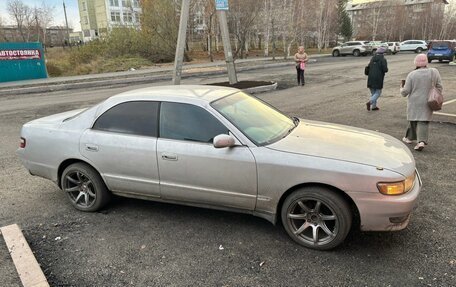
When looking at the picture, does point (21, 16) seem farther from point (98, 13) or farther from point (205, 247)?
point (205, 247)

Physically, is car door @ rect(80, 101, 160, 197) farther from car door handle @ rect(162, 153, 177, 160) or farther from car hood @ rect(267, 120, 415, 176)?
car hood @ rect(267, 120, 415, 176)

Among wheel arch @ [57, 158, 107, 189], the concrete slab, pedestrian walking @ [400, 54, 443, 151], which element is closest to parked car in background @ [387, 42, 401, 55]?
pedestrian walking @ [400, 54, 443, 151]

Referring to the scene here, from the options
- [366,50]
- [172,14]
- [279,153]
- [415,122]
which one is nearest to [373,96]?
[415,122]

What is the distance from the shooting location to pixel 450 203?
14.0ft

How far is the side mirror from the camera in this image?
137 inches

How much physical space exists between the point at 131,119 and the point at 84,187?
1.04 metres

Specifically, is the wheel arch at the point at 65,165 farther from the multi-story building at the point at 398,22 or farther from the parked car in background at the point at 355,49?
the multi-story building at the point at 398,22

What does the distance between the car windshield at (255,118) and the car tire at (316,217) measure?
66cm

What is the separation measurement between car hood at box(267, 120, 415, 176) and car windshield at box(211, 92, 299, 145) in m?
0.14

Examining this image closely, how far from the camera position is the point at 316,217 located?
340cm

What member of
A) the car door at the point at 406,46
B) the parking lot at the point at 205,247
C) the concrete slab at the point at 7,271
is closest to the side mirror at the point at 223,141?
the parking lot at the point at 205,247

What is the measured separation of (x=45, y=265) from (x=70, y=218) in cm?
94

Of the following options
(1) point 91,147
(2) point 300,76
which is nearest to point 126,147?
(1) point 91,147

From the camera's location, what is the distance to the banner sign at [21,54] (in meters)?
20.5
